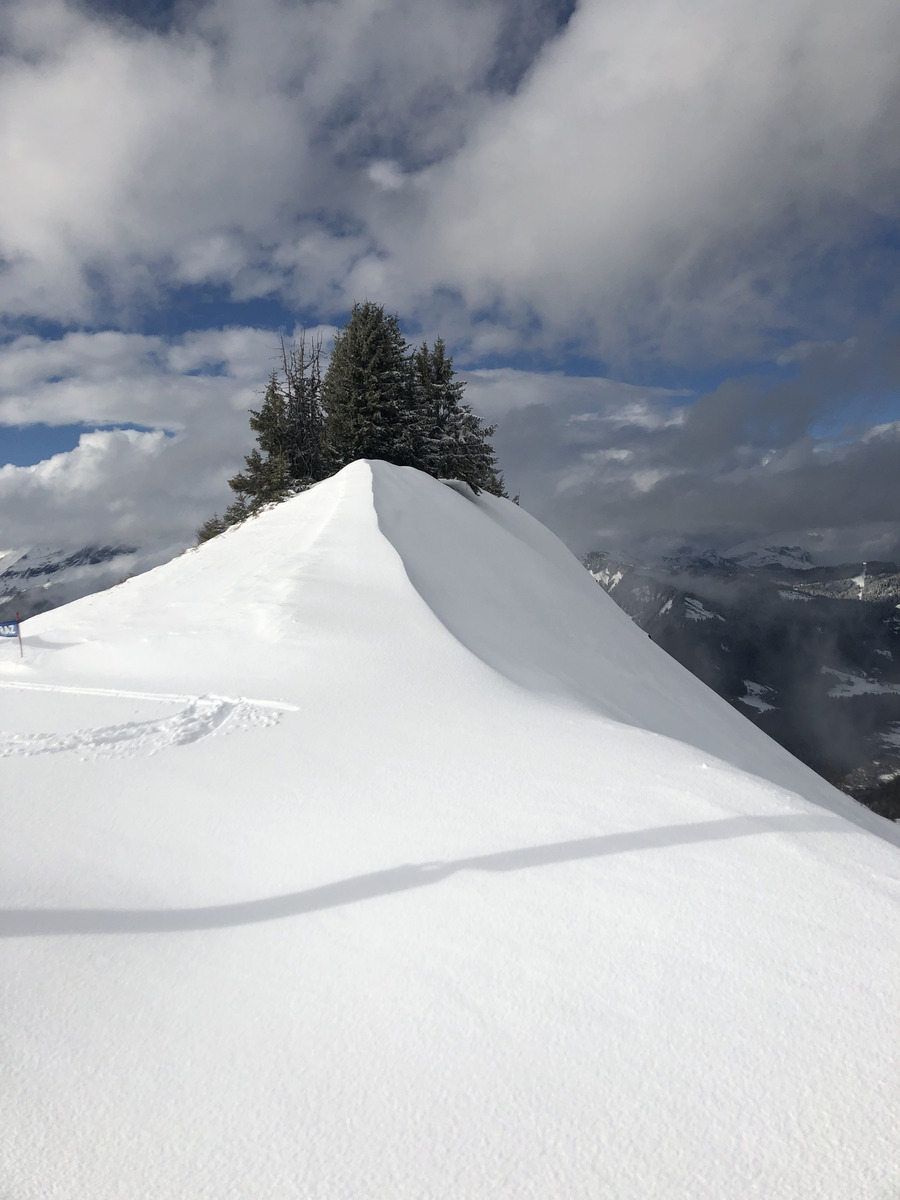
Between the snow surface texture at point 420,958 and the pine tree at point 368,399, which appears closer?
the snow surface texture at point 420,958

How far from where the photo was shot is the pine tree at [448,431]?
28.8 meters

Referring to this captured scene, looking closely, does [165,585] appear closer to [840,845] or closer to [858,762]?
[840,845]

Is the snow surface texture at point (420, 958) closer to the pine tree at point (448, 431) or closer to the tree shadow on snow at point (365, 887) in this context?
the tree shadow on snow at point (365, 887)

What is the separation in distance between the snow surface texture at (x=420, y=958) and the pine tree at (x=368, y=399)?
20.3m

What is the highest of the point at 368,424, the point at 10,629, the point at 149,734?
the point at 368,424

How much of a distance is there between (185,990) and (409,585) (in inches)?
361

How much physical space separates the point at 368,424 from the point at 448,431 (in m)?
4.88

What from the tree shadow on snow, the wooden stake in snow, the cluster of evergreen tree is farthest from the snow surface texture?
the cluster of evergreen tree

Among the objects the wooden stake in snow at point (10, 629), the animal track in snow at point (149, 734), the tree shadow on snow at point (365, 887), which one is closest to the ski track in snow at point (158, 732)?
the animal track in snow at point (149, 734)

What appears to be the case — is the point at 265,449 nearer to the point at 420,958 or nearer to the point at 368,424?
the point at 368,424

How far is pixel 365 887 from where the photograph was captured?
14.1 feet

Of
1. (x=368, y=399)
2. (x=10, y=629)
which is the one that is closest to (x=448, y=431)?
(x=368, y=399)

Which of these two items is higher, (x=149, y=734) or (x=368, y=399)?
(x=368, y=399)

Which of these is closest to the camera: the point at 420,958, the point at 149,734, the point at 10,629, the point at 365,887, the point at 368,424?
the point at 420,958
